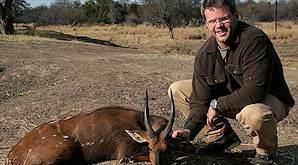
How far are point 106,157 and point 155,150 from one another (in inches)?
39.1

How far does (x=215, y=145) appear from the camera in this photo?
22.7 feet

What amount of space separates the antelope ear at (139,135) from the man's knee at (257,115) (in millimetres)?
1087

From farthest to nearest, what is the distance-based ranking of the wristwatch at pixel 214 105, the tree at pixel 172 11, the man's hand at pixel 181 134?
the tree at pixel 172 11
the wristwatch at pixel 214 105
the man's hand at pixel 181 134

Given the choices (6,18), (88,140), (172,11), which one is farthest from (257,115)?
(172,11)

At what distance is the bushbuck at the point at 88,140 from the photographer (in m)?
6.27

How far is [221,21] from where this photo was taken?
5801mm

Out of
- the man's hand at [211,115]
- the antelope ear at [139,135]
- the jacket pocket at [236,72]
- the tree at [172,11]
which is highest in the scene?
the jacket pocket at [236,72]

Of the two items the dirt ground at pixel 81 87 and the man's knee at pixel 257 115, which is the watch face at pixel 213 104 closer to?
the man's knee at pixel 257 115

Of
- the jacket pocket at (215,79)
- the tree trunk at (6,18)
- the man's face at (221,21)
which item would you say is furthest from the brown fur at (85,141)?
the tree trunk at (6,18)

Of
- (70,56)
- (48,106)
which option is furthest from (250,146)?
(70,56)

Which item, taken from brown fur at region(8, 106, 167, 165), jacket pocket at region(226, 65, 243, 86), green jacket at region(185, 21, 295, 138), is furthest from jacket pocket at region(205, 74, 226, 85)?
brown fur at region(8, 106, 167, 165)

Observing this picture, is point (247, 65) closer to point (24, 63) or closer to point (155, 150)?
point (155, 150)

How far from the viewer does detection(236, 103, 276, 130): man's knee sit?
5785mm

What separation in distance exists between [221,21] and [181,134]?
1312mm
